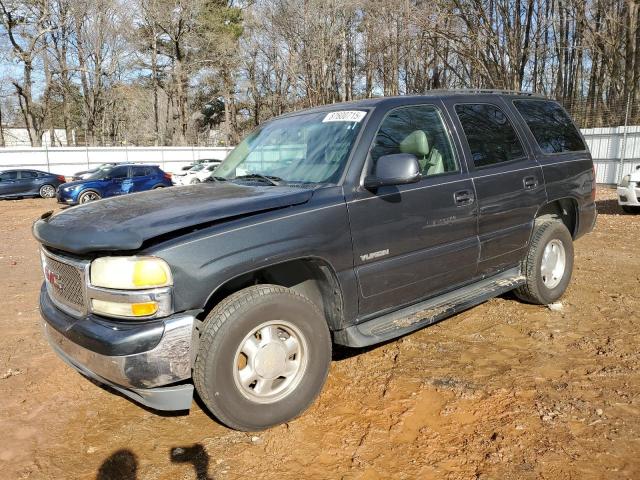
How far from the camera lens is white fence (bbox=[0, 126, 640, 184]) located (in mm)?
16156

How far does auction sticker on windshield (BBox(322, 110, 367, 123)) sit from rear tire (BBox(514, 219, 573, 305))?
2.09m

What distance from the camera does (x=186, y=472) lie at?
258cm

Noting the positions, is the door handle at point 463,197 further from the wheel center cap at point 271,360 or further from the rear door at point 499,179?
the wheel center cap at point 271,360

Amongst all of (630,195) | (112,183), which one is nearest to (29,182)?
(112,183)

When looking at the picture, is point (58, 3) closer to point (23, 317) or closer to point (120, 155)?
point (120, 155)

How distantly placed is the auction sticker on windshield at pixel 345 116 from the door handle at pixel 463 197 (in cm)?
91

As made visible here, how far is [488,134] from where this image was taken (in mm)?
4148

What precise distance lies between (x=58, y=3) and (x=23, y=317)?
36.2 m

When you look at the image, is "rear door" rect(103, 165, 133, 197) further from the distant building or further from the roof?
the distant building

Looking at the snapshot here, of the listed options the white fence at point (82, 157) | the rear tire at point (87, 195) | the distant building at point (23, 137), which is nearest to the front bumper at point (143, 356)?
the rear tire at point (87, 195)

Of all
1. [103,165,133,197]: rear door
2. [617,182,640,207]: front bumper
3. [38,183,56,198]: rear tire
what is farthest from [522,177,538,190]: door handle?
[38,183,56,198]: rear tire

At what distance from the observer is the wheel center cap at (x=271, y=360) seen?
9.20 ft

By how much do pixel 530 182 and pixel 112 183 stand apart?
658 inches

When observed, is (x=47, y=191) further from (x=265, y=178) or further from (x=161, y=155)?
(x=265, y=178)
